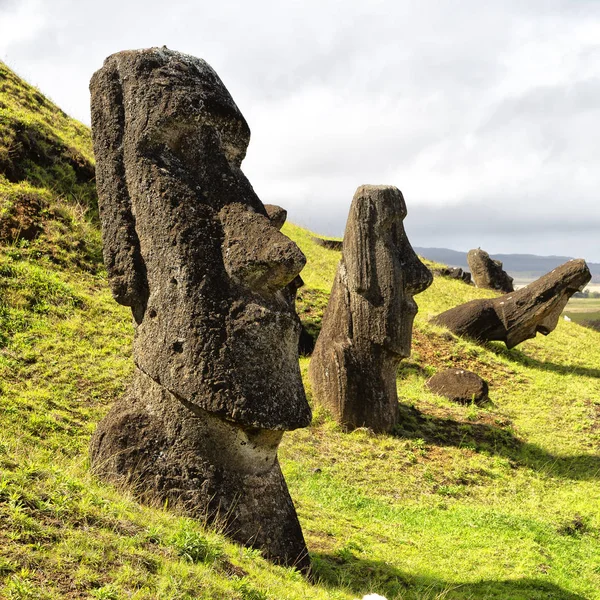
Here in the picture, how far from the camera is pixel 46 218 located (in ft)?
45.6

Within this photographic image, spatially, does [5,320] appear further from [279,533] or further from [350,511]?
[279,533]

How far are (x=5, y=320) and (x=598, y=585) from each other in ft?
28.2

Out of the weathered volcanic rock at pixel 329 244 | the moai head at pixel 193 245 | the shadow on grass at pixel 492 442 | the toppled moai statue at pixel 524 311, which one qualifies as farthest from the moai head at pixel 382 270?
the weathered volcanic rock at pixel 329 244

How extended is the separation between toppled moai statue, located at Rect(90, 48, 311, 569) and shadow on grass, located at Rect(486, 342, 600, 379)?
11981 mm

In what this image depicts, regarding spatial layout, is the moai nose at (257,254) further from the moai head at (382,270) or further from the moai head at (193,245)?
the moai head at (382,270)

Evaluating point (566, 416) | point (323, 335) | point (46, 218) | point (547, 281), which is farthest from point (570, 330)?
point (46, 218)

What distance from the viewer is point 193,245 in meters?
5.62

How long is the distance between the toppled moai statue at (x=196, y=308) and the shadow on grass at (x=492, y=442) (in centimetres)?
569

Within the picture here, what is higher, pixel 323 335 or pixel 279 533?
pixel 323 335

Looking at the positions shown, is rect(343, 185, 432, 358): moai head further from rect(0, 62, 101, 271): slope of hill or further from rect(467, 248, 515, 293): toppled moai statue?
rect(467, 248, 515, 293): toppled moai statue

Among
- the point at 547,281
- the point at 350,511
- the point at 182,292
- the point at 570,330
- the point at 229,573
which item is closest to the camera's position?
the point at 229,573

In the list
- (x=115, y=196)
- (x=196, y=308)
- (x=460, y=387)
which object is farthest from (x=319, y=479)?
(x=460, y=387)

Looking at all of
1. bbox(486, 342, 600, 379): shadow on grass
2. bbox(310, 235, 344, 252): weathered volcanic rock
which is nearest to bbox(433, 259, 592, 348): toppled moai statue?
bbox(486, 342, 600, 379): shadow on grass

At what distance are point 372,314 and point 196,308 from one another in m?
5.89
